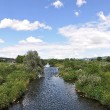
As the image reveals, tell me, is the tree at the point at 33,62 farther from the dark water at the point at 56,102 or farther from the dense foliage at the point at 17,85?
Answer: the dark water at the point at 56,102

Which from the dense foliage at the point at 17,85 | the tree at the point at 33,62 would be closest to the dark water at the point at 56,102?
the dense foliage at the point at 17,85

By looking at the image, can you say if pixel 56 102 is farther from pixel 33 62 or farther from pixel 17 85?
pixel 33 62

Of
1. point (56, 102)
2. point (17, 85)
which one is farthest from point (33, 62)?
point (56, 102)

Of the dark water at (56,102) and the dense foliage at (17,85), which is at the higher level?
the dense foliage at (17,85)

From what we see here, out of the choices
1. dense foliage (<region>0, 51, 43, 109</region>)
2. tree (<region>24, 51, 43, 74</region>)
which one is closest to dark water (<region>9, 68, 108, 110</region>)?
dense foliage (<region>0, 51, 43, 109</region>)

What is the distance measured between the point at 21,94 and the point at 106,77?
23.3m

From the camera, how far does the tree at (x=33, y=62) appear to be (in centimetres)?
9956

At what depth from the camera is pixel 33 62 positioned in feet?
328

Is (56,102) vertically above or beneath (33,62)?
beneath

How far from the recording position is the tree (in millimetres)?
99562

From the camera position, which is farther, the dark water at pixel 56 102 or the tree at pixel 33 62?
the tree at pixel 33 62

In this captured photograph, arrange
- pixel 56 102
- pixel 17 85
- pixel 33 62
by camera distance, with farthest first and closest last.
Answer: pixel 33 62
pixel 17 85
pixel 56 102

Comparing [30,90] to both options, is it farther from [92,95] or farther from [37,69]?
[37,69]

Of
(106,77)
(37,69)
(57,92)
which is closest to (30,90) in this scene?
(57,92)
